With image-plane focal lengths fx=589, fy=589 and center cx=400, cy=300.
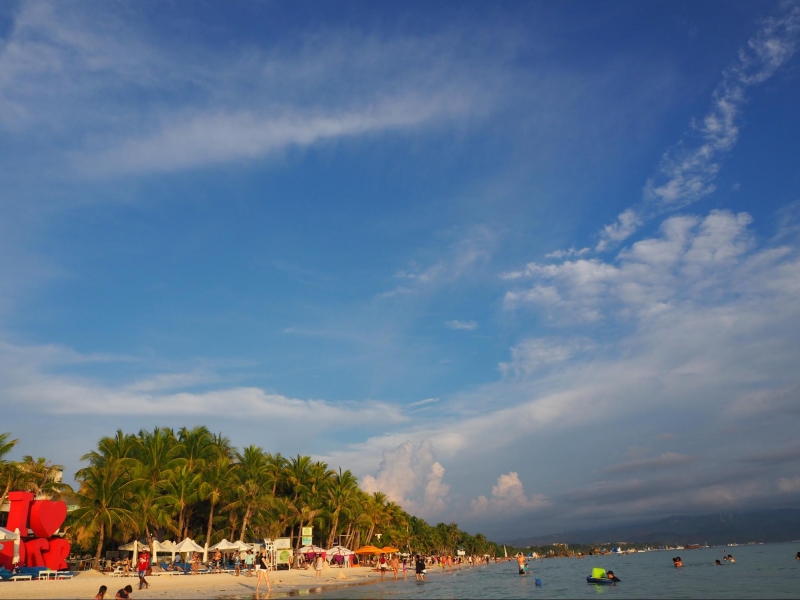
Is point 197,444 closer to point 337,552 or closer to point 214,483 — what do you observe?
point 214,483

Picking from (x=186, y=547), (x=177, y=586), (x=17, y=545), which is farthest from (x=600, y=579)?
(x=17, y=545)

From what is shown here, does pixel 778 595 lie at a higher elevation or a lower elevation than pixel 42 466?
lower

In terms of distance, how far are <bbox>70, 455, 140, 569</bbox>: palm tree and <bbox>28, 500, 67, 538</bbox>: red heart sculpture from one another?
6160 millimetres

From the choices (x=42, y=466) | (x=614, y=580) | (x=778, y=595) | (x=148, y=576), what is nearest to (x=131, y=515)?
(x=148, y=576)

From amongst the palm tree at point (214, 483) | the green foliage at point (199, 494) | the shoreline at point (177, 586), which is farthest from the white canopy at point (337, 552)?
the shoreline at point (177, 586)

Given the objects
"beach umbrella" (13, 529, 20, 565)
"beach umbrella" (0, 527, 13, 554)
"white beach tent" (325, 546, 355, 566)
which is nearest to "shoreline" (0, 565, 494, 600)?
"beach umbrella" (0, 527, 13, 554)

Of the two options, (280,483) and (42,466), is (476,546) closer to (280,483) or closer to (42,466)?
(280,483)

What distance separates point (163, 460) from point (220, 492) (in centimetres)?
611

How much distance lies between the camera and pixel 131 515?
40.0 meters

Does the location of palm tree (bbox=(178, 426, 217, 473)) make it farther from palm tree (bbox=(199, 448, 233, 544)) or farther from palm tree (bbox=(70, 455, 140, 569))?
palm tree (bbox=(70, 455, 140, 569))

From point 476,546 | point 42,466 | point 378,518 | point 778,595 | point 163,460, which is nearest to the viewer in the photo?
point 778,595

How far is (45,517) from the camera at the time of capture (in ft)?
101

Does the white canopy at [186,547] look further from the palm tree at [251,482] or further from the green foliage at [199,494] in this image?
the palm tree at [251,482]

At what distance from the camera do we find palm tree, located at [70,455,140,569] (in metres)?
37.7
